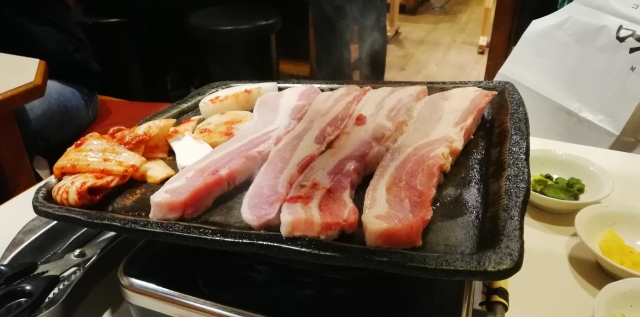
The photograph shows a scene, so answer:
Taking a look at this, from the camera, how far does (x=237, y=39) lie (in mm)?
3459

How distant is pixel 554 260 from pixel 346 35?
272 cm

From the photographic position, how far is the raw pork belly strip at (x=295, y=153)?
106 cm

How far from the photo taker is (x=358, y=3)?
355cm

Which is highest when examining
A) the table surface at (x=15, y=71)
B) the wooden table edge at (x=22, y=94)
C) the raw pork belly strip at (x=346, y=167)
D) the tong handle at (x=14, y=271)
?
the raw pork belly strip at (x=346, y=167)

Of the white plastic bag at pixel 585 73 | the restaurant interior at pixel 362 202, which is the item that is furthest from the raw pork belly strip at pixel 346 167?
the white plastic bag at pixel 585 73

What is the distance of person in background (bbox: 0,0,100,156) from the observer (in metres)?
2.44

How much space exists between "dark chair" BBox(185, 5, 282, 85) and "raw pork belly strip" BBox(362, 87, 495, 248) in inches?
90.3

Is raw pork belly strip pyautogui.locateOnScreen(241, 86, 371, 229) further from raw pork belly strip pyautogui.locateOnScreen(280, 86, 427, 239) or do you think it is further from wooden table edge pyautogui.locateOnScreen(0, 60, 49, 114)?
wooden table edge pyautogui.locateOnScreen(0, 60, 49, 114)

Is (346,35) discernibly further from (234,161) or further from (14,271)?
(14,271)

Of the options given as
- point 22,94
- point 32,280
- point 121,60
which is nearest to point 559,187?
point 32,280

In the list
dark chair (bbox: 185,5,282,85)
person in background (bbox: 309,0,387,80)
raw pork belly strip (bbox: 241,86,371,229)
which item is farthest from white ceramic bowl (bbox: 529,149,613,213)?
dark chair (bbox: 185,5,282,85)

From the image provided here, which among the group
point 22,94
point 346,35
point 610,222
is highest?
point 22,94

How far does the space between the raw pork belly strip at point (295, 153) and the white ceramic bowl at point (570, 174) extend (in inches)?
26.0

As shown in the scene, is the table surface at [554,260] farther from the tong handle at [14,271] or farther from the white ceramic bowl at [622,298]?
the tong handle at [14,271]
